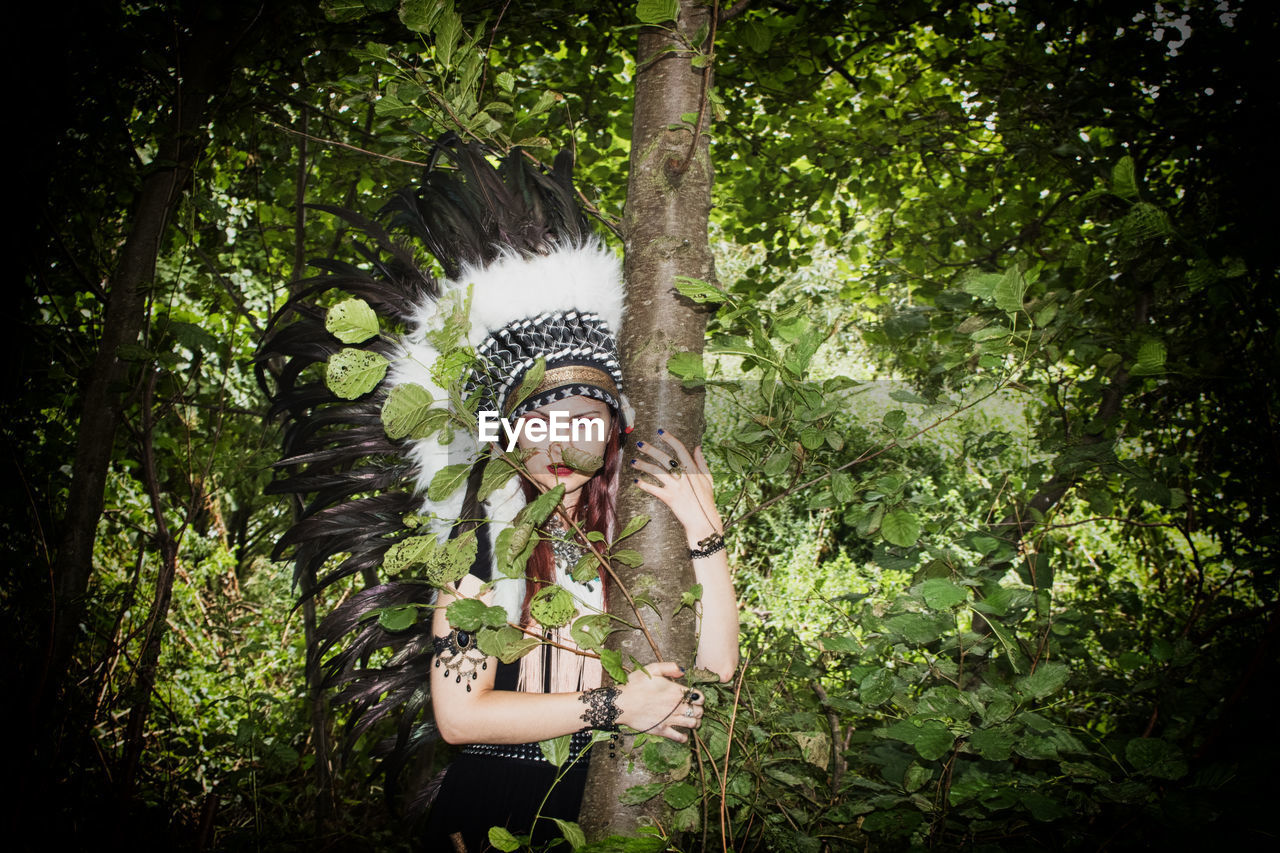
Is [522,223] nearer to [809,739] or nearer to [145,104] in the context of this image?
[809,739]

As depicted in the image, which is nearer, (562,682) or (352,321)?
(352,321)

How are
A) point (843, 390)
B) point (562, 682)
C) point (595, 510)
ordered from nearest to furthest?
point (562, 682) < point (595, 510) < point (843, 390)

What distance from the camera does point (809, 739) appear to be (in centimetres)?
133

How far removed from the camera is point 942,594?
47.8 inches

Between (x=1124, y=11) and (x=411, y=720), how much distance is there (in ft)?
12.2

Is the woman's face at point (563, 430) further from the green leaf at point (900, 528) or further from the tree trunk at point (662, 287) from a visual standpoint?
the green leaf at point (900, 528)

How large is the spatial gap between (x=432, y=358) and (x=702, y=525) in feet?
2.95

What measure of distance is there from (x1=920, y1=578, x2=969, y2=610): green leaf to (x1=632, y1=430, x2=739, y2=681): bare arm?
562 mm

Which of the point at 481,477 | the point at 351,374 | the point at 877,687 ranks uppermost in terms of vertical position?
the point at 351,374

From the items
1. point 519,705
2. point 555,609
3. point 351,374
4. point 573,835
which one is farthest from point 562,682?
point 351,374

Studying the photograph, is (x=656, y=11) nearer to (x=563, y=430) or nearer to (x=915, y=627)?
(x=563, y=430)

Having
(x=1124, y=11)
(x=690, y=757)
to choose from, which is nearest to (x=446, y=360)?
(x=690, y=757)

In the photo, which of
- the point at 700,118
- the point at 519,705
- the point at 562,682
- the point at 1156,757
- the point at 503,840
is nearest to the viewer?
the point at 1156,757

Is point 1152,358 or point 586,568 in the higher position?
point 1152,358
